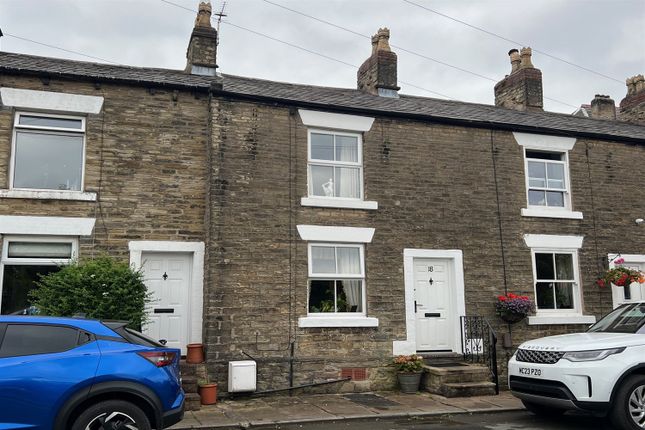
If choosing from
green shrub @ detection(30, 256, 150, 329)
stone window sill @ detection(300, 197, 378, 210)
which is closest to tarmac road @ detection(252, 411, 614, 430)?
green shrub @ detection(30, 256, 150, 329)

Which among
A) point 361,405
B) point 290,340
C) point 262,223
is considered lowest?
point 361,405

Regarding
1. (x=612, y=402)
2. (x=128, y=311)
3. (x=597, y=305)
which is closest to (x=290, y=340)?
(x=128, y=311)

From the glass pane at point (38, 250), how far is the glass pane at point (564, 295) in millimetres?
10280

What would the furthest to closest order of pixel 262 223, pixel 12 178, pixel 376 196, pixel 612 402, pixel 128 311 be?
pixel 376 196 → pixel 262 223 → pixel 12 178 → pixel 128 311 → pixel 612 402

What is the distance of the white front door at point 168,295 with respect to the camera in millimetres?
10711

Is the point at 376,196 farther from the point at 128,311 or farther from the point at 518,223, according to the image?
the point at 128,311

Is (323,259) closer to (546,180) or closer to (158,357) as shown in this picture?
(158,357)

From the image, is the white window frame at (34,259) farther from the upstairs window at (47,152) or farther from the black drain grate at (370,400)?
the black drain grate at (370,400)

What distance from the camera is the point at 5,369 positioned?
5.63 metres

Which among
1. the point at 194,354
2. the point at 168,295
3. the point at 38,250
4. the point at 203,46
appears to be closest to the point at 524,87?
the point at 203,46

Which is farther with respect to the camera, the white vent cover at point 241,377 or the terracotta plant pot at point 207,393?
the white vent cover at point 241,377

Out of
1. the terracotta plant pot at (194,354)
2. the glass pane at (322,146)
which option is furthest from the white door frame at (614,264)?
the terracotta plant pot at (194,354)

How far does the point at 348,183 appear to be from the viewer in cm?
1212

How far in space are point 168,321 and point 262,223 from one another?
8.28ft
